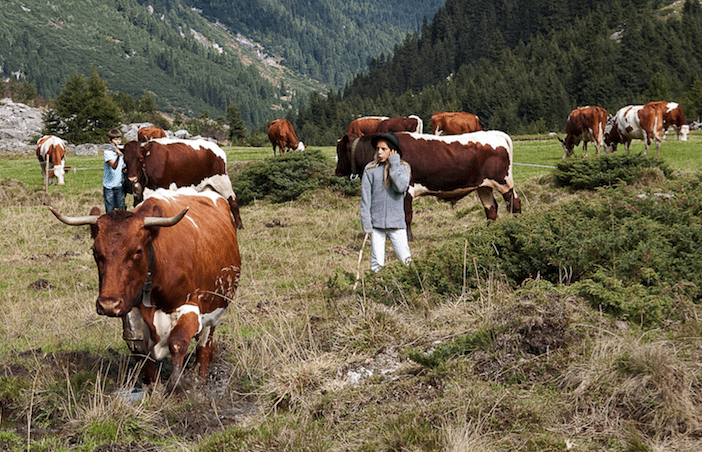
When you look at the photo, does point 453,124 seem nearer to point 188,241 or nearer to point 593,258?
point 593,258

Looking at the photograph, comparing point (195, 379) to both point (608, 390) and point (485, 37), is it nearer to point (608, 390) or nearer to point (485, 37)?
point (608, 390)

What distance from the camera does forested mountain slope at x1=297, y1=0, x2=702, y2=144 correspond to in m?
85.8

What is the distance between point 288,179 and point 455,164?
9265mm

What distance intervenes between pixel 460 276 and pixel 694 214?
3216 mm

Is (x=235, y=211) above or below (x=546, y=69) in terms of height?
below

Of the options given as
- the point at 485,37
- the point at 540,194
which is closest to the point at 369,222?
the point at 540,194

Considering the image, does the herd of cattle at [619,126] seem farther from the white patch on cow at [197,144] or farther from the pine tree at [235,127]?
the pine tree at [235,127]

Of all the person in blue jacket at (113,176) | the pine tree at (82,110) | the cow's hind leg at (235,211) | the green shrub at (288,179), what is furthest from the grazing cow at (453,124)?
the pine tree at (82,110)

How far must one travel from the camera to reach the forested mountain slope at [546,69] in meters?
85.8

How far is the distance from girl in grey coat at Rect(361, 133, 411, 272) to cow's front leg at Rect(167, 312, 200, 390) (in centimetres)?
341

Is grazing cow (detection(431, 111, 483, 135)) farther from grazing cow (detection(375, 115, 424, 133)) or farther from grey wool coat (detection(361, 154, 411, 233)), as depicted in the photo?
grey wool coat (detection(361, 154, 411, 233))

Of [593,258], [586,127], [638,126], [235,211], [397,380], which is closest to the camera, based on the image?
[397,380]

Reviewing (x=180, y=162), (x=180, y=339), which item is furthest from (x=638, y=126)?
(x=180, y=339)

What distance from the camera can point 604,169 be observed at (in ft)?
51.6
